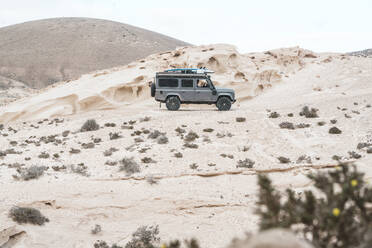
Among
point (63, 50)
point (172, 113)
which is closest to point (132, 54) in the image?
point (63, 50)

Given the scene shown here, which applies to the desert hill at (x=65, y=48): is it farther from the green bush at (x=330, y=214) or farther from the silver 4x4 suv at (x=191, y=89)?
the green bush at (x=330, y=214)

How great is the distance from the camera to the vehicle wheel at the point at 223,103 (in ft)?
61.0

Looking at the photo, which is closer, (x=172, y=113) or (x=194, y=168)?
(x=194, y=168)

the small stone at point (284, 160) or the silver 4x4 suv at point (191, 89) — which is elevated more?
the silver 4x4 suv at point (191, 89)

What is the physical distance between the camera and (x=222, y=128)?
563 inches

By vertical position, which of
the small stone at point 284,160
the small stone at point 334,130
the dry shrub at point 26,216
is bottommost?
the dry shrub at point 26,216

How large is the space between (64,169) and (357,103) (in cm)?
1711

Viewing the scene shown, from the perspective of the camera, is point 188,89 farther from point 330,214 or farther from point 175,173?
point 330,214

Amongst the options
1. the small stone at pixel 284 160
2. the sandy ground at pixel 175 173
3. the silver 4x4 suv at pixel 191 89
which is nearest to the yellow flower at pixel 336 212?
the sandy ground at pixel 175 173

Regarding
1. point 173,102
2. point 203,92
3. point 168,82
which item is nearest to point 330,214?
point 203,92

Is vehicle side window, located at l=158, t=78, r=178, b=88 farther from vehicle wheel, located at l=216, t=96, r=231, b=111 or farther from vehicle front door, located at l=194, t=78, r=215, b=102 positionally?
vehicle wheel, located at l=216, t=96, r=231, b=111

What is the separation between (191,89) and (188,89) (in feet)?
0.59

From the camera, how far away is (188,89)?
1847 cm

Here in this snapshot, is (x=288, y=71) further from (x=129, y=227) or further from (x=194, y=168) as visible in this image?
(x=129, y=227)
